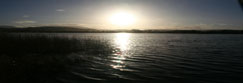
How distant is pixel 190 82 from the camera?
5.87 metres

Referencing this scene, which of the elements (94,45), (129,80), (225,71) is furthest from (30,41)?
(225,71)

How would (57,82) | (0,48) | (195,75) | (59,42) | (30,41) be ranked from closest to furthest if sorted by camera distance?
(57,82) → (195,75) → (0,48) → (30,41) → (59,42)

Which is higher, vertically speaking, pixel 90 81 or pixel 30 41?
pixel 30 41

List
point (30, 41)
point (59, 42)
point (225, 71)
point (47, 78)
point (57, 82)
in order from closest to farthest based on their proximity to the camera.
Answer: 1. point (57, 82)
2. point (47, 78)
3. point (225, 71)
4. point (30, 41)
5. point (59, 42)

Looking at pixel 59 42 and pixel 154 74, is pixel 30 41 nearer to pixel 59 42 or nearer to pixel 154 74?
pixel 59 42

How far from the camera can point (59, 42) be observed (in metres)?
17.0

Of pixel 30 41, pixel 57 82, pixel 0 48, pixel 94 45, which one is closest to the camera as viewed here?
pixel 57 82

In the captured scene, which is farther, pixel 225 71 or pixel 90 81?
pixel 225 71

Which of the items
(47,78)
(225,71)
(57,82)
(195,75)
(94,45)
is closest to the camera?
(57,82)

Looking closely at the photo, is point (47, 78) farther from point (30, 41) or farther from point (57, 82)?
point (30, 41)

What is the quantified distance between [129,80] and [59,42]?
13101mm

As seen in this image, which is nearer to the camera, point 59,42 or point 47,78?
point 47,78

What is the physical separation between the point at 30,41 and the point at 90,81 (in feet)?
39.8

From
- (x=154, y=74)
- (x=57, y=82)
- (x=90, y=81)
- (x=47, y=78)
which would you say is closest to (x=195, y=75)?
(x=154, y=74)
